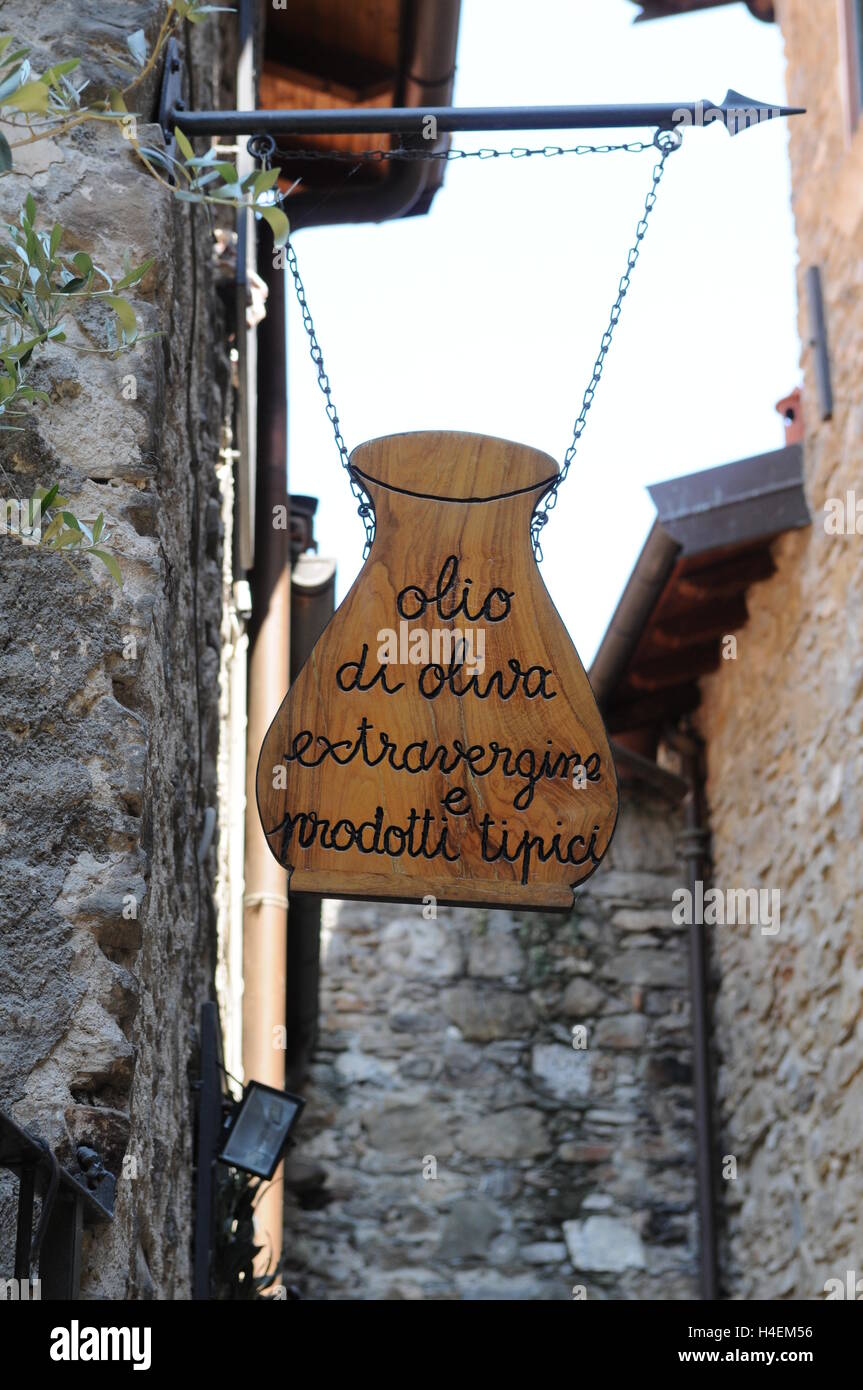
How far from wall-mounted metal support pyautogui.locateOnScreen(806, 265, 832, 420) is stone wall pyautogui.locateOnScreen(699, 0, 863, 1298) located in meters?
0.05

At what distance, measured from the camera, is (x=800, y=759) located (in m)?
6.00

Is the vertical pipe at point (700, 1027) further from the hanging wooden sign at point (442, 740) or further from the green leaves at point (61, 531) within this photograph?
the green leaves at point (61, 531)

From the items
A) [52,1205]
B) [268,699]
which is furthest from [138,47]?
[268,699]

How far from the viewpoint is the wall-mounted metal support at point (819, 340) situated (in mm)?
5824

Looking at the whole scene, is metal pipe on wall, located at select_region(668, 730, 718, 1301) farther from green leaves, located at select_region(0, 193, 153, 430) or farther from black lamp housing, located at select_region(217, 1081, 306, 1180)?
green leaves, located at select_region(0, 193, 153, 430)

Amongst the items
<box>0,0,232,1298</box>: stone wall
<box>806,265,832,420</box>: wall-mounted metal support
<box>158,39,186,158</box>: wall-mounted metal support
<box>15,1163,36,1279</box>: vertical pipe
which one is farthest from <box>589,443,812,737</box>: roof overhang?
<box>15,1163,36,1279</box>: vertical pipe

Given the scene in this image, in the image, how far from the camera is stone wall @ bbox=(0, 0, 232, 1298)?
2211 millimetres

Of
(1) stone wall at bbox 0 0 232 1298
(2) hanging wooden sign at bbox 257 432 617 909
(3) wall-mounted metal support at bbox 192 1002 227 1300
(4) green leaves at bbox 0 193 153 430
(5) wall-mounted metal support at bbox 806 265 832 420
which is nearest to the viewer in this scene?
(1) stone wall at bbox 0 0 232 1298

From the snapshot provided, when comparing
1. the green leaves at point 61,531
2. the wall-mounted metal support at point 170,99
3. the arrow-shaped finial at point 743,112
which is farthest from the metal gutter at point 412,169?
the green leaves at point 61,531

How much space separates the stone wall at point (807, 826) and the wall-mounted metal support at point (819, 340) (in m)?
0.05

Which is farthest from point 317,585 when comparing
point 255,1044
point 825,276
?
point 825,276

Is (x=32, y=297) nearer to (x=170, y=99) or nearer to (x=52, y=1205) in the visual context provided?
(x=170, y=99)

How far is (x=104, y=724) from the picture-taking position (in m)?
2.38
